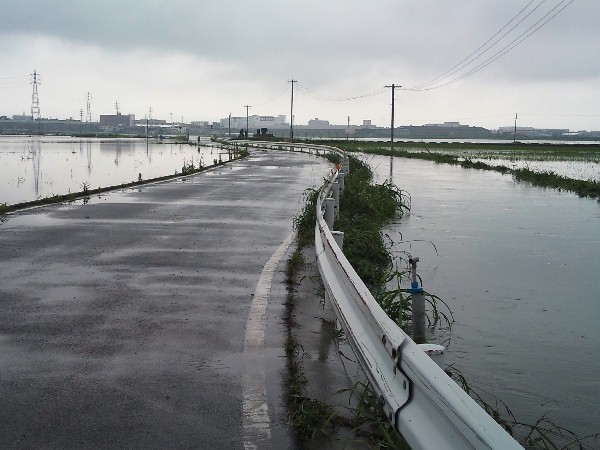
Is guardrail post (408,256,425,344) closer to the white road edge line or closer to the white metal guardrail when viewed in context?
the white metal guardrail

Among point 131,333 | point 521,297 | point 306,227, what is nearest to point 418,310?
point 131,333

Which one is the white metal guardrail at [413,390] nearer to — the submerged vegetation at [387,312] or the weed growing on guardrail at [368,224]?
the submerged vegetation at [387,312]

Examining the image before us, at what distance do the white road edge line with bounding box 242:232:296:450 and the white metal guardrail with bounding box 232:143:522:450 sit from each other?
700mm

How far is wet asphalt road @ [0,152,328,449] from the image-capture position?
13.2 ft

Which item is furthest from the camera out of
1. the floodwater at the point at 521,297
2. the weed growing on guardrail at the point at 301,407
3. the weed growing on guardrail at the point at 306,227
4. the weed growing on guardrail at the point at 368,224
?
the weed growing on guardrail at the point at 306,227

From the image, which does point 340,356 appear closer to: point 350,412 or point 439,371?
point 350,412

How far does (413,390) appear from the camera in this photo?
9.79 ft

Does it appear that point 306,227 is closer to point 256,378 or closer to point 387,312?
point 387,312

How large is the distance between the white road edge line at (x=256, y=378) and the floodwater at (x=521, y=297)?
5.14 feet

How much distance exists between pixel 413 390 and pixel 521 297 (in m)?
5.15

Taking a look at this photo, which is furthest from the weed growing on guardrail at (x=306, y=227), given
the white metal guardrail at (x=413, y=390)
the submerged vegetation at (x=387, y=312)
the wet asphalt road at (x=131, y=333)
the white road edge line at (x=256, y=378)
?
the white metal guardrail at (x=413, y=390)

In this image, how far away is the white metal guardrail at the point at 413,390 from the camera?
2.33 metres

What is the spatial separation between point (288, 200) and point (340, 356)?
12.2 m

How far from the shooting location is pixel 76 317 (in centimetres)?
623
